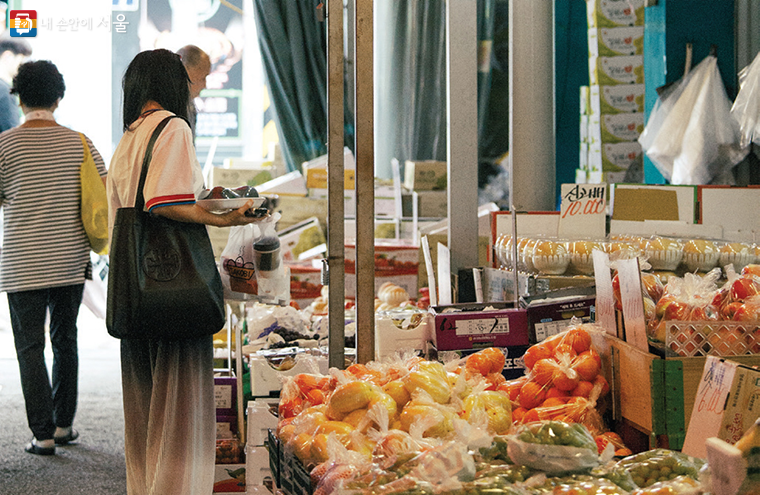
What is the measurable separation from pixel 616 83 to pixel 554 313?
11.5ft

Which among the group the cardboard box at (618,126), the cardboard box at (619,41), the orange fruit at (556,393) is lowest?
the orange fruit at (556,393)

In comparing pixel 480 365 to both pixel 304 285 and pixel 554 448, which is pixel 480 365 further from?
pixel 304 285

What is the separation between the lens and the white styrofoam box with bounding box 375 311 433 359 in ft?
8.95

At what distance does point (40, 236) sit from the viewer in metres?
3.83

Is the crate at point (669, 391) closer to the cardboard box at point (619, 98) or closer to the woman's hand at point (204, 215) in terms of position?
the woman's hand at point (204, 215)

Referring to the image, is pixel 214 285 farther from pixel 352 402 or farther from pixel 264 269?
pixel 352 402

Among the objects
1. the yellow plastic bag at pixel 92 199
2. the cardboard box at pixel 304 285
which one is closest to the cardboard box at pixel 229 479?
the yellow plastic bag at pixel 92 199

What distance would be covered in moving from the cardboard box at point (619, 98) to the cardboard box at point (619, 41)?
0.78 feet

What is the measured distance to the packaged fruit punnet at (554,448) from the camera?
4.24ft

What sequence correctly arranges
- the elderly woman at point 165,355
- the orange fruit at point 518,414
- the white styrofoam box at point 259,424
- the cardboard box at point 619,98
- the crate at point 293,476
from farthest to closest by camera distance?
the cardboard box at point 619,98
the elderly woman at point 165,355
the white styrofoam box at point 259,424
the orange fruit at point 518,414
the crate at point 293,476

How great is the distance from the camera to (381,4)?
8.48m

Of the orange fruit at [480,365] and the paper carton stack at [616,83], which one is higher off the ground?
the paper carton stack at [616,83]

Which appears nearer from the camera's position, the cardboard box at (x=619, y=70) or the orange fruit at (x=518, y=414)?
the orange fruit at (x=518, y=414)

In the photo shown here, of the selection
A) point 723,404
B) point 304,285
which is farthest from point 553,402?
point 304,285
